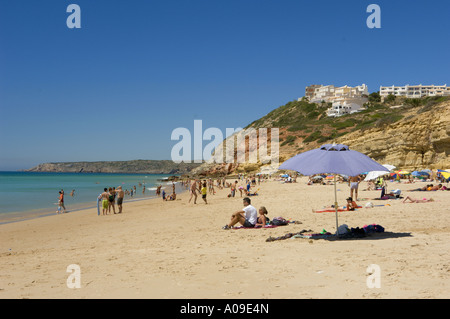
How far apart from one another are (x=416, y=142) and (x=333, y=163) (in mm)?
29866

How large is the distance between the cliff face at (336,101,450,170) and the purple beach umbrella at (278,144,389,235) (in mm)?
27902

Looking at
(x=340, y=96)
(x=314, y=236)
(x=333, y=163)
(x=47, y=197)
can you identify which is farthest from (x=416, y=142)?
(x=340, y=96)

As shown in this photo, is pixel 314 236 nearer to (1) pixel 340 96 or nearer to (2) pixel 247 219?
(2) pixel 247 219

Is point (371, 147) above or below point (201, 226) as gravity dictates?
above

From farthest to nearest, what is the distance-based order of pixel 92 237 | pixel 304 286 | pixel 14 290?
pixel 92 237, pixel 14 290, pixel 304 286

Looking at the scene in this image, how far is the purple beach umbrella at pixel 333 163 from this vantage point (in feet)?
23.3

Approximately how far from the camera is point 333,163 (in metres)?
7.28

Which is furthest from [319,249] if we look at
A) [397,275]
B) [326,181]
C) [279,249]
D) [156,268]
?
[326,181]

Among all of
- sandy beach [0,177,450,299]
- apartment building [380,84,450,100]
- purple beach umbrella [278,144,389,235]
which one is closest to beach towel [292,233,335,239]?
sandy beach [0,177,450,299]

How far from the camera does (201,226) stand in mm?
11031

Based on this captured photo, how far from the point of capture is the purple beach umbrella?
7.09 m

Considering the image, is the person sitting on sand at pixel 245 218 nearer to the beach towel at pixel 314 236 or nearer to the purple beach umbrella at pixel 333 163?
the beach towel at pixel 314 236
